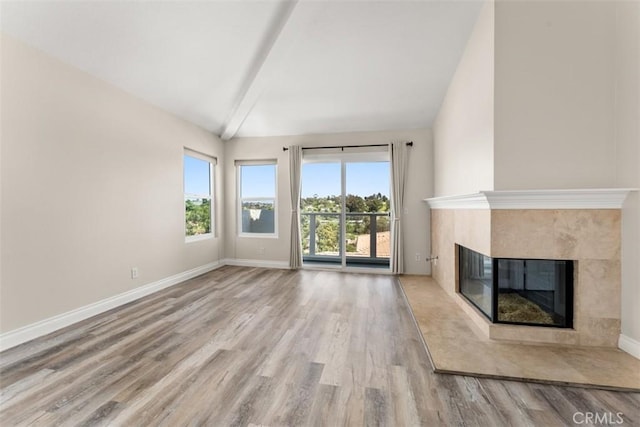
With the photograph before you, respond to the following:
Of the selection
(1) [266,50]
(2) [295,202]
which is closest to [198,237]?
(2) [295,202]

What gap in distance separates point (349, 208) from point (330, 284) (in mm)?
1475

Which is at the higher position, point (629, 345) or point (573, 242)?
point (573, 242)

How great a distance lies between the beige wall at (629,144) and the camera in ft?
6.32

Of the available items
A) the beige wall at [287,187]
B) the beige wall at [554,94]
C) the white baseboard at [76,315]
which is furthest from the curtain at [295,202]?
the beige wall at [554,94]

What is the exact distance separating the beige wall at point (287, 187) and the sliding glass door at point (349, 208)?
33 cm

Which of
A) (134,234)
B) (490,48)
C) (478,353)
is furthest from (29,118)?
(478,353)

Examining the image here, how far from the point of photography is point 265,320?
266 centimetres

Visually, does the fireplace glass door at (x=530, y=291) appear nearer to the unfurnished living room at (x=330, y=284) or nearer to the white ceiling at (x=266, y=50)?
the unfurnished living room at (x=330, y=284)

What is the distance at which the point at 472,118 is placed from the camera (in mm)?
2672

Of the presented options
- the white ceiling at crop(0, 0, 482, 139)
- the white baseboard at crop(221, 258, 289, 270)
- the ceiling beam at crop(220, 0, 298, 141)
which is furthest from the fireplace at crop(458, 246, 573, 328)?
the white baseboard at crop(221, 258, 289, 270)

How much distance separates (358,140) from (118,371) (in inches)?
164

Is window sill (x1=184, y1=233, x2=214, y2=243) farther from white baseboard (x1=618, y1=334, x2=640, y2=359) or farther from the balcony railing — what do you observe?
white baseboard (x1=618, y1=334, x2=640, y2=359)

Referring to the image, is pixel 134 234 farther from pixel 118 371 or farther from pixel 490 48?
pixel 490 48

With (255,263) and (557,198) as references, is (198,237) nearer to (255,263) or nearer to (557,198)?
(255,263)
